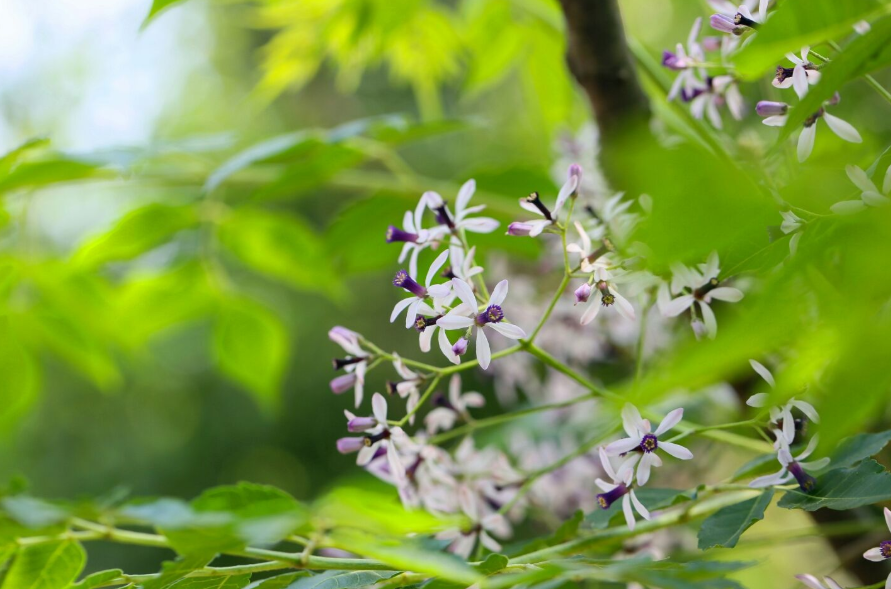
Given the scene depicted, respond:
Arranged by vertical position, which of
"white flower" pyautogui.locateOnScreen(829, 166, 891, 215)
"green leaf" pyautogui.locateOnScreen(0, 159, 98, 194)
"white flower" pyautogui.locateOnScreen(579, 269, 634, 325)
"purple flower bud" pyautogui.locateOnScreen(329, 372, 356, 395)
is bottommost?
"purple flower bud" pyautogui.locateOnScreen(329, 372, 356, 395)

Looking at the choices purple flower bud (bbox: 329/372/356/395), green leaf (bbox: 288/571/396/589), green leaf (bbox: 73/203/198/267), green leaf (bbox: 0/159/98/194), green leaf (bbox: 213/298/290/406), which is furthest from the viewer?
green leaf (bbox: 213/298/290/406)

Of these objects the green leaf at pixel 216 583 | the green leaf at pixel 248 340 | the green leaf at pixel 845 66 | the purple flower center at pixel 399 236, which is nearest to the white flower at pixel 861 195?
the green leaf at pixel 845 66

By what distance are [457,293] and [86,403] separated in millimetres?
4798

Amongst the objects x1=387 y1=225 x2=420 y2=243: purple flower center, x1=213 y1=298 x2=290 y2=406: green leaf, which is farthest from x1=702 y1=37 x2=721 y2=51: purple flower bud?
x1=213 y1=298 x2=290 y2=406: green leaf

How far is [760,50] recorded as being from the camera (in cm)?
23

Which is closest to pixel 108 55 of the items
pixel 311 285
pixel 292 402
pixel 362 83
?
pixel 362 83

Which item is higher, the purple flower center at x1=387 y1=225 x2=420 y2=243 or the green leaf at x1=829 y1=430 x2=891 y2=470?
the purple flower center at x1=387 y1=225 x2=420 y2=243

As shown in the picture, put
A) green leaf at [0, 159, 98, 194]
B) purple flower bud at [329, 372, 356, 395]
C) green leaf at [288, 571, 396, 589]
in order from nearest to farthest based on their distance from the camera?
green leaf at [288, 571, 396, 589]
purple flower bud at [329, 372, 356, 395]
green leaf at [0, 159, 98, 194]

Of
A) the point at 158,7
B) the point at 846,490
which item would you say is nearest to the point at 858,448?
the point at 846,490

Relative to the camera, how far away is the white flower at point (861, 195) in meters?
0.30

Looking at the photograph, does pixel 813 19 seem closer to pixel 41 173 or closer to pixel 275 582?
pixel 275 582

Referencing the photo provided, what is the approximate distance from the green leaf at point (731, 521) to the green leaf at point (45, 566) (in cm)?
36

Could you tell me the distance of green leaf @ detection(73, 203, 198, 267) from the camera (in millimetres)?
769

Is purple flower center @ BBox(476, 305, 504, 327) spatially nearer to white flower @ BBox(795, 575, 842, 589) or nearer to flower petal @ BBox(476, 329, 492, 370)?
flower petal @ BBox(476, 329, 492, 370)
